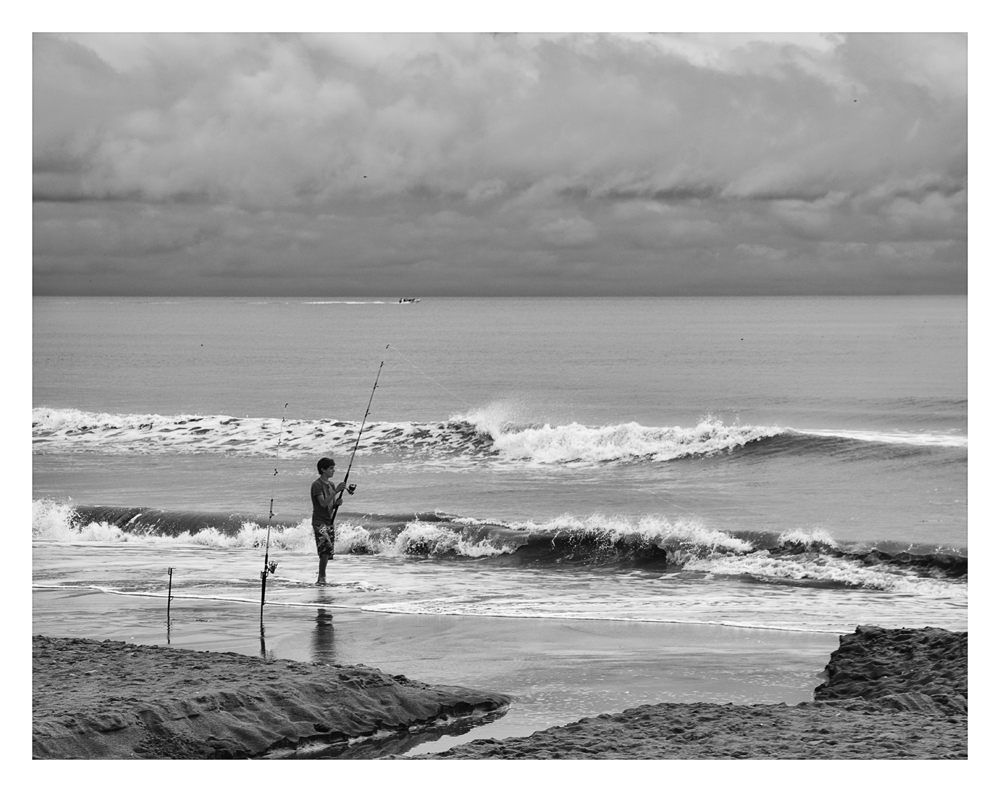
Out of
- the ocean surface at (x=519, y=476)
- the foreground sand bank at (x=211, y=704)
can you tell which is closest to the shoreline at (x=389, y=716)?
the foreground sand bank at (x=211, y=704)

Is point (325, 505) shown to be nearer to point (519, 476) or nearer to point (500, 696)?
point (500, 696)

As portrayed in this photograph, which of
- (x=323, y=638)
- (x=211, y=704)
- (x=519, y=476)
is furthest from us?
(x=519, y=476)

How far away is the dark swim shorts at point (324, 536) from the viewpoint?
A: 8109 millimetres

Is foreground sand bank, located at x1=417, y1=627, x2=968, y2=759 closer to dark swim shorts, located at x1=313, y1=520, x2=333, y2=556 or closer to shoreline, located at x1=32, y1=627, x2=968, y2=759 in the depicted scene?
shoreline, located at x1=32, y1=627, x2=968, y2=759

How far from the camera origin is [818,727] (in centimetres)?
457

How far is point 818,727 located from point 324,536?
4.51 metres

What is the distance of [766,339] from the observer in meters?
42.2

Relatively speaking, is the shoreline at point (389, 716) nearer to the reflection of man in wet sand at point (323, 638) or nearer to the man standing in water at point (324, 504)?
the reflection of man in wet sand at point (323, 638)

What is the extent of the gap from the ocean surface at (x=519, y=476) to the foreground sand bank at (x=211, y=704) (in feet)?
6.95

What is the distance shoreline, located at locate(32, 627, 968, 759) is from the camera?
4.26 meters

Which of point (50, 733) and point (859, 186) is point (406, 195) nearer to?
point (859, 186)

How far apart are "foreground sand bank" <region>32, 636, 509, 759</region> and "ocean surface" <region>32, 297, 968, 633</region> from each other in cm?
212

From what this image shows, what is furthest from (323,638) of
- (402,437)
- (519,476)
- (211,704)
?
(402,437)

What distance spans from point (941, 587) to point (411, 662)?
5213 millimetres
